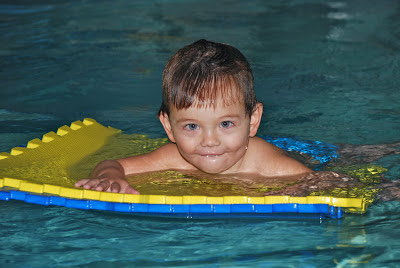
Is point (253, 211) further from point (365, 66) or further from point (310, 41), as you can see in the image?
point (310, 41)

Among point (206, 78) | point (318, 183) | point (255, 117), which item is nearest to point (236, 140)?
point (255, 117)

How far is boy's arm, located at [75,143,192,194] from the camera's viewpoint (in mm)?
3576

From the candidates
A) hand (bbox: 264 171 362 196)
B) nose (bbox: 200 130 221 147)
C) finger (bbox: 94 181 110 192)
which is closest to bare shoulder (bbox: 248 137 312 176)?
hand (bbox: 264 171 362 196)

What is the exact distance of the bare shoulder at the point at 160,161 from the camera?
13.1ft

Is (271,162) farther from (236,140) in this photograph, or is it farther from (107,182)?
(107,182)

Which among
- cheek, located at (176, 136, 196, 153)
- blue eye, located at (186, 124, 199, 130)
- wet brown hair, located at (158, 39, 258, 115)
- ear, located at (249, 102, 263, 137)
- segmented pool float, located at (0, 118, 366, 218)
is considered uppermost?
wet brown hair, located at (158, 39, 258, 115)

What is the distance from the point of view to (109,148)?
4.52 m

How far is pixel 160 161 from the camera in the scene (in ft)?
13.3

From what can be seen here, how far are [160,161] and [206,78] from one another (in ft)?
→ 2.91

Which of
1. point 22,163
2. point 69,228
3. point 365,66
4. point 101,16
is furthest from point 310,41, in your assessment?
point 69,228

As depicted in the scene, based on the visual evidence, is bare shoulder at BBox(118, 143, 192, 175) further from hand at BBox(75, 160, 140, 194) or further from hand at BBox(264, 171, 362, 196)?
hand at BBox(264, 171, 362, 196)

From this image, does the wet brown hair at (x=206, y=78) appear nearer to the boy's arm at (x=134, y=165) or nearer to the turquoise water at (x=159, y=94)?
the boy's arm at (x=134, y=165)

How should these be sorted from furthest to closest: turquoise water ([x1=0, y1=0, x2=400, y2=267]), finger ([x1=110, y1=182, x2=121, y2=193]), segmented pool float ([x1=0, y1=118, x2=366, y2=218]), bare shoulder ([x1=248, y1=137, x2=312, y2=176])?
bare shoulder ([x1=248, y1=137, x2=312, y2=176]) → finger ([x1=110, y1=182, x2=121, y2=193]) → segmented pool float ([x1=0, y1=118, x2=366, y2=218]) → turquoise water ([x1=0, y1=0, x2=400, y2=267])

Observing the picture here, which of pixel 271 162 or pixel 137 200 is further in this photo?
pixel 271 162
